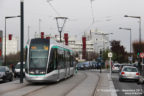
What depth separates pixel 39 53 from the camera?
22.5 m

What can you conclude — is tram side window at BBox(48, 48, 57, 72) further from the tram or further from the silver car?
the silver car

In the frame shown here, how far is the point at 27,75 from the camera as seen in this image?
72.3 feet

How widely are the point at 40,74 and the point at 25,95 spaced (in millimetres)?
6493

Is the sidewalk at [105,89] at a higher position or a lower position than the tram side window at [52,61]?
lower

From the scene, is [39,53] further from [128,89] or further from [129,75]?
[129,75]

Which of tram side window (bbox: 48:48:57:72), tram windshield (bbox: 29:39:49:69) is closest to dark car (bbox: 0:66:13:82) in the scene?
tram windshield (bbox: 29:39:49:69)

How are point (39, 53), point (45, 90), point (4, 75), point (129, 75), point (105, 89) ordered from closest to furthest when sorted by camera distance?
point (45, 90) < point (105, 89) < point (39, 53) < point (4, 75) < point (129, 75)

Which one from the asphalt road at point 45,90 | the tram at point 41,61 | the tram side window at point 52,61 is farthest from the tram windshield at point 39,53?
the asphalt road at point 45,90

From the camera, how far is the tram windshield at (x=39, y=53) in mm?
22172

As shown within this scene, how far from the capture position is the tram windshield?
72.7 ft

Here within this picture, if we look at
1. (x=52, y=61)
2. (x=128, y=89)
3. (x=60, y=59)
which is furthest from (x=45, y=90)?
(x=60, y=59)

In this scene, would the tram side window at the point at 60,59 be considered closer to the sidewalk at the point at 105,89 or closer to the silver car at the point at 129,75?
the sidewalk at the point at 105,89

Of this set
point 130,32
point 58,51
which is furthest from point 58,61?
point 130,32

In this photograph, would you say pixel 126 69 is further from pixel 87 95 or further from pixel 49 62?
pixel 87 95
